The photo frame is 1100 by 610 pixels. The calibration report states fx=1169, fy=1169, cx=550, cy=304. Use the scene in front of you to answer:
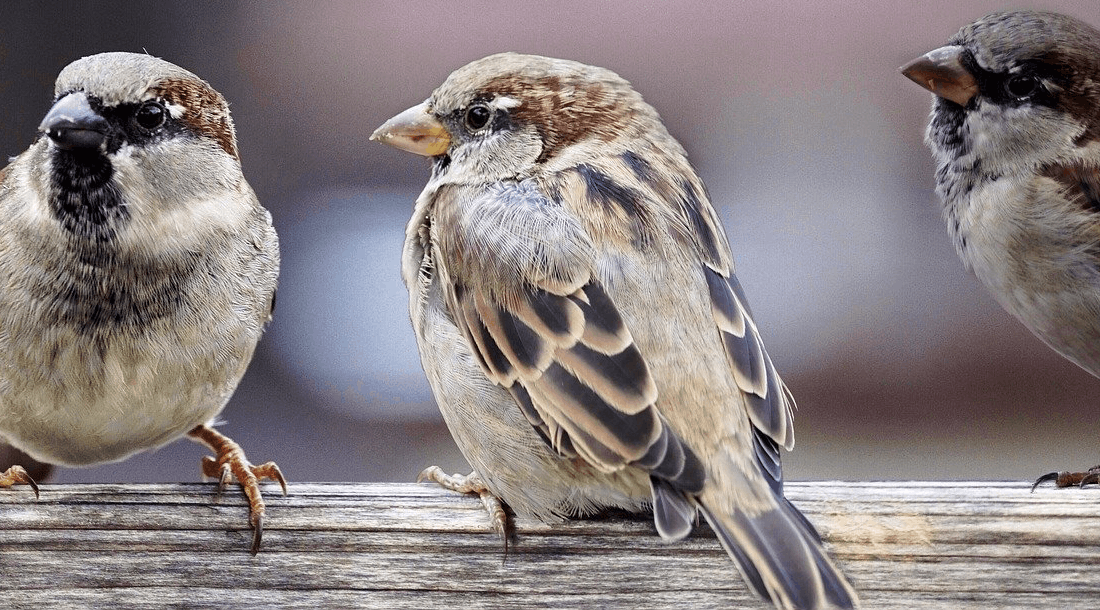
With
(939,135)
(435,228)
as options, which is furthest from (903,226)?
(435,228)

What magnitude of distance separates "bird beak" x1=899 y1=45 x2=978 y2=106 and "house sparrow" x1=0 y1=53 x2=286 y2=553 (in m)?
0.94

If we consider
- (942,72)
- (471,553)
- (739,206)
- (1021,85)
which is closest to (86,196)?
(471,553)

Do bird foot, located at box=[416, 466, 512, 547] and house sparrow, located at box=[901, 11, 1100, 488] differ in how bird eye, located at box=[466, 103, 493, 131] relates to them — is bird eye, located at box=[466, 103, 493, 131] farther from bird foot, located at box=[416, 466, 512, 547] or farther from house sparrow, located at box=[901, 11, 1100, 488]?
house sparrow, located at box=[901, 11, 1100, 488]

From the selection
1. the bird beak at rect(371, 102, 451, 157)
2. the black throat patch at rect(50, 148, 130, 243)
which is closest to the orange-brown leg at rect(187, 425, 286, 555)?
the black throat patch at rect(50, 148, 130, 243)

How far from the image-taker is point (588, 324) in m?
1.25

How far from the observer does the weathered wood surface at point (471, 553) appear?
49.8 inches

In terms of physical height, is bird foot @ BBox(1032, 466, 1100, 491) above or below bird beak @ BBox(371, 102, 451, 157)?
below

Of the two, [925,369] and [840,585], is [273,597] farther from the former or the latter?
[925,369]

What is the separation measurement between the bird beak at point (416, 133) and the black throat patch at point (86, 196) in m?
0.32

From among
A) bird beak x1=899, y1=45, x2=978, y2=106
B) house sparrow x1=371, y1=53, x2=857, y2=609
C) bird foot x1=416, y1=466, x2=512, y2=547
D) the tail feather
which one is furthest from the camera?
bird beak x1=899, y1=45, x2=978, y2=106

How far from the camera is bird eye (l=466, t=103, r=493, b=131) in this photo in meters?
1.47

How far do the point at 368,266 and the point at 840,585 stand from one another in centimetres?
136

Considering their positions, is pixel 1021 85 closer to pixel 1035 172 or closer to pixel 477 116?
pixel 1035 172

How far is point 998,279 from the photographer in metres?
1.76
